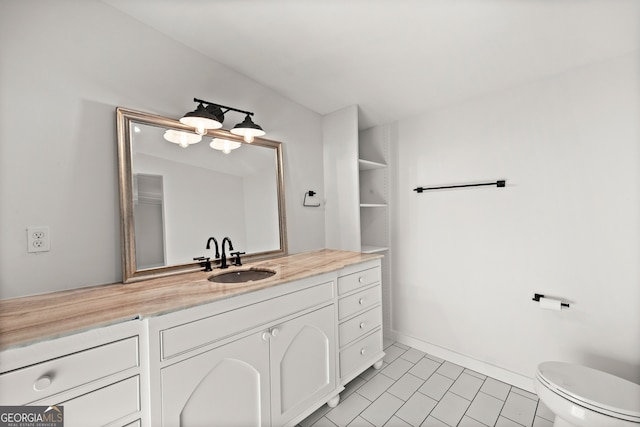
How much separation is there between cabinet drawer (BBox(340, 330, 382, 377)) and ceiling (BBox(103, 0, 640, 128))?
1949 mm

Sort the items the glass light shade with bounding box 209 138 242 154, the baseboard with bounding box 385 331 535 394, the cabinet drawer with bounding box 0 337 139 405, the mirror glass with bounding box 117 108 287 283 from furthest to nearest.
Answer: the baseboard with bounding box 385 331 535 394, the glass light shade with bounding box 209 138 242 154, the mirror glass with bounding box 117 108 287 283, the cabinet drawer with bounding box 0 337 139 405

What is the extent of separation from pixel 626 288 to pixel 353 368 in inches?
68.0

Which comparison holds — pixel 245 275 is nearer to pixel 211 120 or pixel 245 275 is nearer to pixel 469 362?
pixel 211 120

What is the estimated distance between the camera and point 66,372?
0.81 meters

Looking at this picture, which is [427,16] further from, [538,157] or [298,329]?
[298,329]

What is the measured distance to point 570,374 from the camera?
1406 mm

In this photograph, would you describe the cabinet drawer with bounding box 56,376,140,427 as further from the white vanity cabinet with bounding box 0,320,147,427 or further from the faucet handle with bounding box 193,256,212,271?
the faucet handle with bounding box 193,256,212,271

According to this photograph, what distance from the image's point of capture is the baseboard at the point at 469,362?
184 cm

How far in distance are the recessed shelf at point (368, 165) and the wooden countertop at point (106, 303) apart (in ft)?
3.78

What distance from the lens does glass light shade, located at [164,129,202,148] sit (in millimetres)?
1542

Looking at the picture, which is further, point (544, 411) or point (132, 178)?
point (544, 411)

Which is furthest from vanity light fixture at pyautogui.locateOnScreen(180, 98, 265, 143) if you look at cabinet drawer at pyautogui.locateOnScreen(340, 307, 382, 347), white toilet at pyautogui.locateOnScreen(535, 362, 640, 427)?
white toilet at pyautogui.locateOnScreen(535, 362, 640, 427)

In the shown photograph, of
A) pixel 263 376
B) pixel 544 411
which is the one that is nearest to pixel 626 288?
pixel 544 411

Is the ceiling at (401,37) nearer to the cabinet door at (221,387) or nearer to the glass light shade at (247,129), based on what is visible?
the glass light shade at (247,129)
